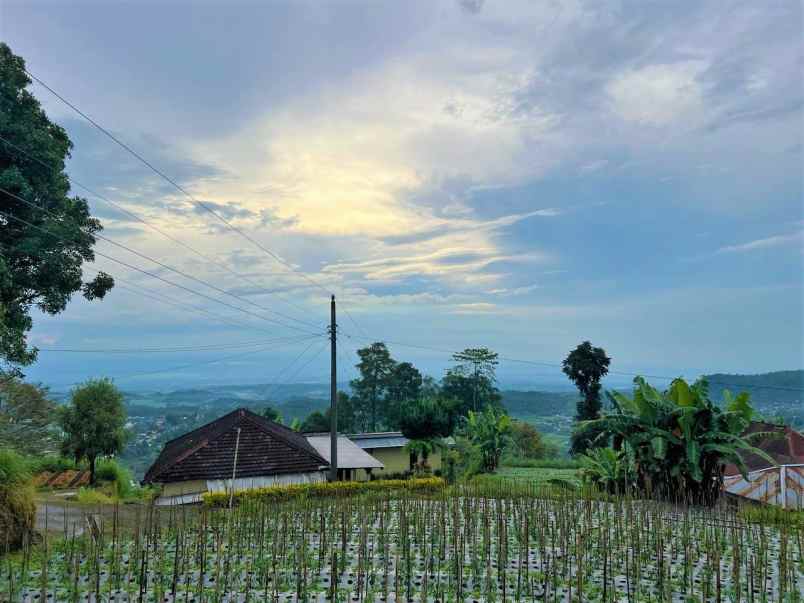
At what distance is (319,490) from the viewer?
16531 mm

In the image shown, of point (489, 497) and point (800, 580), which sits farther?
point (489, 497)

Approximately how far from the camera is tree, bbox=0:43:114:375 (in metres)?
15.7

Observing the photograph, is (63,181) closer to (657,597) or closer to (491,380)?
(657,597)

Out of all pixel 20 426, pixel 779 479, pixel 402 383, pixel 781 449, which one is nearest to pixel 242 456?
pixel 20 426

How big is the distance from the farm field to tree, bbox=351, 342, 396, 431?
3668 centimetres

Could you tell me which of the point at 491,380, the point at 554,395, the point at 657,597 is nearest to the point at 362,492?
the point at 657,597

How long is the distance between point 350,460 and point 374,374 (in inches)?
957

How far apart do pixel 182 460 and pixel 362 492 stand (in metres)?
5.96

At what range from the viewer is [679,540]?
9289 millimetres

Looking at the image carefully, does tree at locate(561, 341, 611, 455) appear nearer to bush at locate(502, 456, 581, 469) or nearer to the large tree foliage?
bush at locate(502, 456, 581, 469)

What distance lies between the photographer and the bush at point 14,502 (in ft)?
27.9

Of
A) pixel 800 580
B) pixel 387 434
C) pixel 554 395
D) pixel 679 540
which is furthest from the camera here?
pixel 554 395

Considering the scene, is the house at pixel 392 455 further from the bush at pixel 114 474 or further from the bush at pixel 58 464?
the bush at pixel 58 464

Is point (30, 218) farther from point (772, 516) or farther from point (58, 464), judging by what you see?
point (772, 516)
